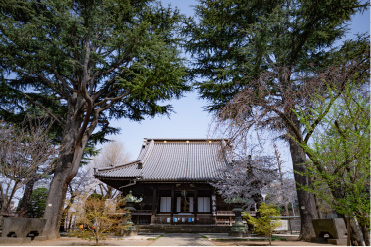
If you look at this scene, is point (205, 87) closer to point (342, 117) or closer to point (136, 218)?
point (342, 117)

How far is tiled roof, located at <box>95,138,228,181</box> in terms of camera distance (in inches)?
632

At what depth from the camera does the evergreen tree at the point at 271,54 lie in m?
6.80

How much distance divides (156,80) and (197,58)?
3.58 m

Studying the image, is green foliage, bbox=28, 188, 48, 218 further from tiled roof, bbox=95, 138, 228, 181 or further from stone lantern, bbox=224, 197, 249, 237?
stone lantern, bbox=224, 197, 249, 237

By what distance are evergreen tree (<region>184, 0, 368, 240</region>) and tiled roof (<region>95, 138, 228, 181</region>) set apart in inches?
177

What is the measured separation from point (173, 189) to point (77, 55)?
1118 cm

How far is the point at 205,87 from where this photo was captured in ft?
35.8

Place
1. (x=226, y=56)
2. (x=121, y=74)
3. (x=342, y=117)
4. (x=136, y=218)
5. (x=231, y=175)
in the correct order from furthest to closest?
(x=136, y=218), (x=231, y=175), (x=121, y=74), (x=226, y=56), (x=342, y=117)

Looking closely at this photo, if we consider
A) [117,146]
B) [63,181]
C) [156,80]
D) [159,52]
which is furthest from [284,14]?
[117,146]

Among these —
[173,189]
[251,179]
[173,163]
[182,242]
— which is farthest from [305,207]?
[173,163]

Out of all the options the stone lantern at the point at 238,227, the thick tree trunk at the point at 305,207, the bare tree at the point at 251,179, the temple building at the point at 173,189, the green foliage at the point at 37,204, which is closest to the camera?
the thick tree trunk at the point at 305,207

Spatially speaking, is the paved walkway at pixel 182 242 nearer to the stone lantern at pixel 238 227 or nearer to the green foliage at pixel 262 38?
the stone lantern at pixel 238 227

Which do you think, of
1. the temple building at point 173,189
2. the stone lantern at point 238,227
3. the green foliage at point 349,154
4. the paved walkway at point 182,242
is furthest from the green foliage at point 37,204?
the green foliage at point 349,154

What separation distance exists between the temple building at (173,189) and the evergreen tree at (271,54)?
22.0 feet
